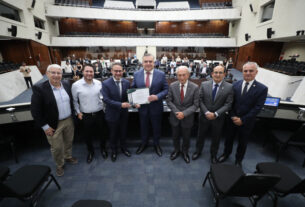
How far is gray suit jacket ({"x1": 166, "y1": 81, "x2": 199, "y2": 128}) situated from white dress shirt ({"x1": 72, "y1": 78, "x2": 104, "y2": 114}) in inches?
51.6

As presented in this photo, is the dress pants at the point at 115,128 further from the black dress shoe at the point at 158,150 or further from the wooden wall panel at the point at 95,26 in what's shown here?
the wooden wall panel at the point at 95,26

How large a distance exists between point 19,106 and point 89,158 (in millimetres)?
1975

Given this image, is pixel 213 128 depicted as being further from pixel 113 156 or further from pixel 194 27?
pixel 194 27

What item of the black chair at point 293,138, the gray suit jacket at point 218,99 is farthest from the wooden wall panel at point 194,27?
the gray suit jacket at point 218,99

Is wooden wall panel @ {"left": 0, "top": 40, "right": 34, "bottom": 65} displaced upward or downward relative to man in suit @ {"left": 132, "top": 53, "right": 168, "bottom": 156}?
upward

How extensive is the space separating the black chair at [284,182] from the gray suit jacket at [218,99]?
37.5 inches

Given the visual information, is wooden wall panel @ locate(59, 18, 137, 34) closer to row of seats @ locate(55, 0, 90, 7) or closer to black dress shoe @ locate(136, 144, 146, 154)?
row of seats @ locate(55, 0, 90, 7)

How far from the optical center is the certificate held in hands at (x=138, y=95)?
8.38 ft

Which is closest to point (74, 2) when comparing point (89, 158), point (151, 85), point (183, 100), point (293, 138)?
point (151, 85)

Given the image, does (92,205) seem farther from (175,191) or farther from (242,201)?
(242,201)

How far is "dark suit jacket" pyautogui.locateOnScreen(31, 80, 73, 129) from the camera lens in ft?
7.08

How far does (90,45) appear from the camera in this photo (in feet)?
53.8

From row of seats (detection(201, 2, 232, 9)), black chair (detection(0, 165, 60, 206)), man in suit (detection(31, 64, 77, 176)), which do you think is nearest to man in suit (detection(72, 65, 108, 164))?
man in suit (detection(31, 64, 77, 176))

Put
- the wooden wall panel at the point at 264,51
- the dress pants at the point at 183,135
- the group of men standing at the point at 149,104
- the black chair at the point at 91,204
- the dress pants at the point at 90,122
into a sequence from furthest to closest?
the wooden wall panel at the point at 264,51, the dress pants at the point at 183,135, the dress pants at the point at 90,122, the group of men standing at the point at 149,104, the black chair at the point at 91,204
